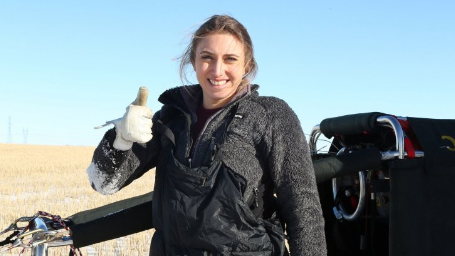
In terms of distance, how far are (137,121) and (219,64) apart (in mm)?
405

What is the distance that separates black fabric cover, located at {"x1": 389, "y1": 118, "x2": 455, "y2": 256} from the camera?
112 inches

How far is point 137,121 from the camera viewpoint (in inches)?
88.4

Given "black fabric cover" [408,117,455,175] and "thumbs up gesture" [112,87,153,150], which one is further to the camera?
"black fabric cover" [408,117,455,175]

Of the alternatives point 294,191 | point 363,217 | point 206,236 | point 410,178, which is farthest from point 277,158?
point 363,217

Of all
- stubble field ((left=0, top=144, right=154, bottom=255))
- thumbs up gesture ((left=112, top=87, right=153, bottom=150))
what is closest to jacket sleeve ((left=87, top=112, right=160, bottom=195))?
thumbs up gesture ((left=112, top=87, right=153, bottom=150))

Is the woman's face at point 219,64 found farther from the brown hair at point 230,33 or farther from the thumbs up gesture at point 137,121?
the thumbs up gesture at point 137,121

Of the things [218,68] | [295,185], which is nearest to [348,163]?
[295,185]

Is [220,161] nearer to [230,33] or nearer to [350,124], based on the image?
[230,33]

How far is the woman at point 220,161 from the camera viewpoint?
6.99 feet

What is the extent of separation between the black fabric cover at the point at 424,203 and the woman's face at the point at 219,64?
38.7 inches

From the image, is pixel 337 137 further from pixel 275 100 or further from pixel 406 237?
pixel 275 100

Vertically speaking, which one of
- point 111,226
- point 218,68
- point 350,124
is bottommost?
point 111,226

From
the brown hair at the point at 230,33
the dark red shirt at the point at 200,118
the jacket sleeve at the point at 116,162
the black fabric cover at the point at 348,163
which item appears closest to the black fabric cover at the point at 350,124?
the black fabric cover at the point at 348,163

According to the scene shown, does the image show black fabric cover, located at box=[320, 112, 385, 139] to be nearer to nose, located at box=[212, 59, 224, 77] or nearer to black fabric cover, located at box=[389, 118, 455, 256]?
black fabric cover, located at box=[389, 118, 455, 256]
